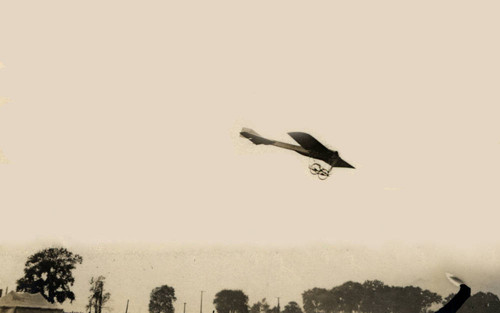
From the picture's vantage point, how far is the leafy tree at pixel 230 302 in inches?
5162

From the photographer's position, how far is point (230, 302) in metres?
131

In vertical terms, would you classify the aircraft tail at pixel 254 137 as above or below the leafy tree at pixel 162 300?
above

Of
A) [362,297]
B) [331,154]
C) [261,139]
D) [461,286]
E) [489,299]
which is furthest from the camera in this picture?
[362,297]

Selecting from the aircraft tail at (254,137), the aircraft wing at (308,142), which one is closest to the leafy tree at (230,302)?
the aircraft tail at (254,137)

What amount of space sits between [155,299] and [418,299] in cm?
8543

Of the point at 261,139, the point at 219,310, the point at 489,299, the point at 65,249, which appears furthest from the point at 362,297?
the point at 261,139

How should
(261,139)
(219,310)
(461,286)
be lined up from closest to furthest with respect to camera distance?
(461,286)
(261,139)
(219,310)

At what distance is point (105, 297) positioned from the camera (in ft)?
317

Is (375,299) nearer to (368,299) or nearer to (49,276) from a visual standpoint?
(368,299)

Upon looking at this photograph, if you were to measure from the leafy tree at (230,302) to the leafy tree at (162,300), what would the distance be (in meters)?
14.6

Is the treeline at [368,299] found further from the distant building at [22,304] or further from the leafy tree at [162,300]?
the distant building at [22,304]

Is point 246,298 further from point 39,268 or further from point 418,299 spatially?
point 39,268

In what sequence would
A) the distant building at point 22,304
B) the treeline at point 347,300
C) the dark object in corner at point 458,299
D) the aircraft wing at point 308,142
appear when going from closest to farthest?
1. the dark object in corner at point 458,299
2. the aircraft wing at point 308,142
3. the distant building at point 22,304
4. the treeline at point 347,300

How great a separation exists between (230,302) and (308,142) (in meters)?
123
